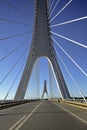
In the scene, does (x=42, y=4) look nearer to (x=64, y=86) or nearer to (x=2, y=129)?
(x=64, y=86)

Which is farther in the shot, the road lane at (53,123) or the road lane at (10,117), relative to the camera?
the road lane at (10,117)

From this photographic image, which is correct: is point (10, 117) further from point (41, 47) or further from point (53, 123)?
point (41, 47)

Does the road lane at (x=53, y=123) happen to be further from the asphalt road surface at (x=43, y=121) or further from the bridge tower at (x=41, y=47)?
the bridge tower at (x=41, y=47)

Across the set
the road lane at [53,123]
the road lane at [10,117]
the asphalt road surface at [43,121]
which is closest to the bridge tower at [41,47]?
the road lane at [10,117]

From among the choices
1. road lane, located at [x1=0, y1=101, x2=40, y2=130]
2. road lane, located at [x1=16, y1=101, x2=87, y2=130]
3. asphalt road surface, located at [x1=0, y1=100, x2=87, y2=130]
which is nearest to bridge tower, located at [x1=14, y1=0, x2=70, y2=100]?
road lane, located at [x1=0, y1=101, x2=40, y2=130]

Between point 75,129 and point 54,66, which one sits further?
point 54,66

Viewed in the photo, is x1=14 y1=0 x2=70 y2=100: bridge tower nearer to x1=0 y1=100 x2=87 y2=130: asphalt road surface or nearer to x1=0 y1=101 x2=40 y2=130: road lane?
x1=0 y1=101 x2=40 y2=130: road lane

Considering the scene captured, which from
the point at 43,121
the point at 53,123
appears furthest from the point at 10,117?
the point at 53,123

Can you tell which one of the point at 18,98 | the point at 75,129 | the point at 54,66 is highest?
the point at 54,66

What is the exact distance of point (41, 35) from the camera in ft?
186

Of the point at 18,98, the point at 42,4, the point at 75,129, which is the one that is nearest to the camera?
the point at 75,129

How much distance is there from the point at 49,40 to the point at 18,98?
38.0 ft

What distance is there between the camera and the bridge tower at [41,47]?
174 feet

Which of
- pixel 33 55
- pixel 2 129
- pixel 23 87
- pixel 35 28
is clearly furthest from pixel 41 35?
pixel 2 129
